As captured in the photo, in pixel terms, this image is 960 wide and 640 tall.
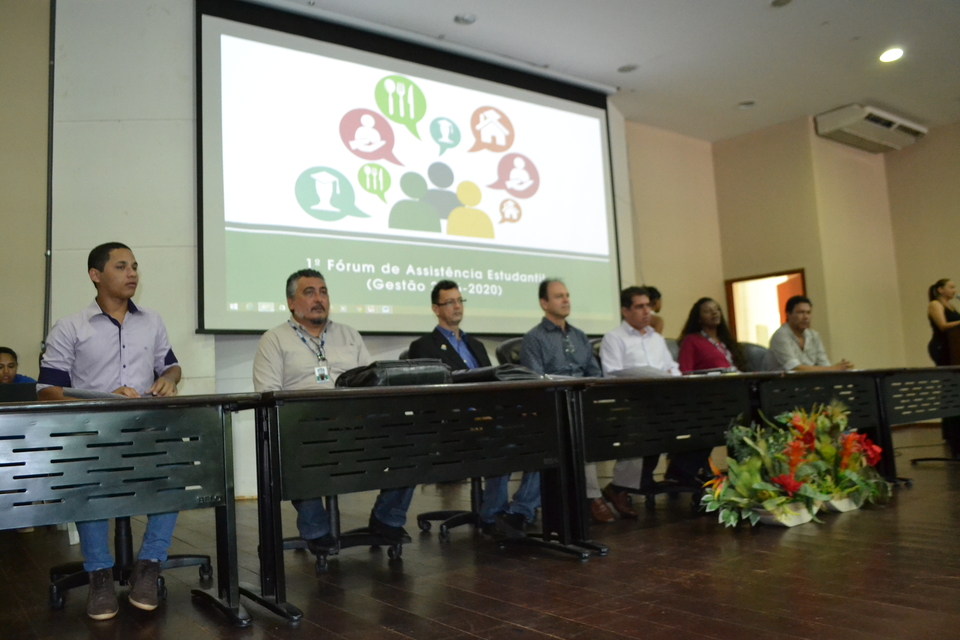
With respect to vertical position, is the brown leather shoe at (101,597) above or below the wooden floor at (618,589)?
above

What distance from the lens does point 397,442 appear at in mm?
2322

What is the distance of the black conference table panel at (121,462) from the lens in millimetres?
1776

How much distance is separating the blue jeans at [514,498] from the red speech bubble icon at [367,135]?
291cm

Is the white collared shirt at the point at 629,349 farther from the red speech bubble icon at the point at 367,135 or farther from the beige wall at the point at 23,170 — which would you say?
the beige wall at the point at 23,170

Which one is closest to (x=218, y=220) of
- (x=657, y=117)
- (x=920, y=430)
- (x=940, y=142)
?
(x=657, y=117)

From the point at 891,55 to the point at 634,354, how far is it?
4581 mm

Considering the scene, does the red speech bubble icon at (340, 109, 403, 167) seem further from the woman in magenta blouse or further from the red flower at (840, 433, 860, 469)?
the red flower at (840, 433, 860, 469)

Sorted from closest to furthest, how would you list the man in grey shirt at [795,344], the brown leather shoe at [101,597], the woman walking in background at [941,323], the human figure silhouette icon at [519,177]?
the brown leather shoe at [101,597], the man in grey shirt at [795,344], the woman walking in background at [941,323], the human figure silhouette icon at [519,177]

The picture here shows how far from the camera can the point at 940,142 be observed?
8094mm

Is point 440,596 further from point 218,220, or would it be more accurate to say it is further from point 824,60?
point 824,60

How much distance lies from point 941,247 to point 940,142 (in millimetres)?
1161

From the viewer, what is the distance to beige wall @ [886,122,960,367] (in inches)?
312

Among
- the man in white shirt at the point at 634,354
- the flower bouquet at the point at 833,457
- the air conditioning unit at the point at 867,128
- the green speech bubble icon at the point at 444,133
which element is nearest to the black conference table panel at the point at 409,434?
the man in white shirt at the point at 634,354

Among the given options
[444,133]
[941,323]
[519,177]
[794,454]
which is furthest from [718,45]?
[794,454]
